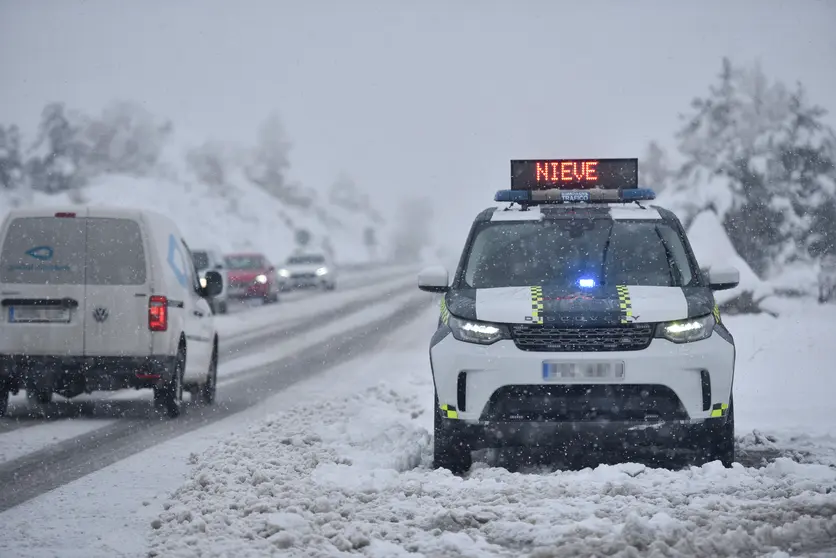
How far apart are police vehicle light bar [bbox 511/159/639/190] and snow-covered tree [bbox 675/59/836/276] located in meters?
29.6

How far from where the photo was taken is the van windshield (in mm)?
12586

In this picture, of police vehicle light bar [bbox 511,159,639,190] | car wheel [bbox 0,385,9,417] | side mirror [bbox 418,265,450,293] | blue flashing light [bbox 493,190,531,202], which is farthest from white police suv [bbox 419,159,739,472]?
car wheel [bbox 0,385,9,417]

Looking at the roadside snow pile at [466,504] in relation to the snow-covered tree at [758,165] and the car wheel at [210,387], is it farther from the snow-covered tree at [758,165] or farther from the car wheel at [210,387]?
the snow-covered tree at [758,165]

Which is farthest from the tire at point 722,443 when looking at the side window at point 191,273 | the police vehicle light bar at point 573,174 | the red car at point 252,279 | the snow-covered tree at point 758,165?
the red car at point 252,279

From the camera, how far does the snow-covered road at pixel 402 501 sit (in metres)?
6.31

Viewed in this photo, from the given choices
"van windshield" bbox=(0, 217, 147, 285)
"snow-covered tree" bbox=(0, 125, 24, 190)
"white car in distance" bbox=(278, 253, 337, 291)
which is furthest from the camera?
"snow-covered tree" bbox=(0, 125, 24, 190)

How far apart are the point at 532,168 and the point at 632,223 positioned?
1.18 metres

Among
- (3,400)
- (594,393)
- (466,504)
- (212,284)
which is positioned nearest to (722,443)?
(594,393)

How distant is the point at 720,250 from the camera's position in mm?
32812

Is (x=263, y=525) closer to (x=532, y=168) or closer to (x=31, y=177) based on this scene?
(x=532, y=168)

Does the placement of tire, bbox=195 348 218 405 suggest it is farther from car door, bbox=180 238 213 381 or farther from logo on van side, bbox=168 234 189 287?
logo on van side, bbox=168 234 189 287

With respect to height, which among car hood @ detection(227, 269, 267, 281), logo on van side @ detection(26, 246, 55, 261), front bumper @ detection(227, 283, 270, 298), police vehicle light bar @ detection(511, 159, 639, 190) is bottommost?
front bumper @ detection(227, 283, 270, 298)

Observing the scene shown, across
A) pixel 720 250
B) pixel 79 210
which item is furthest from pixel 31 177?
pixel 79 210

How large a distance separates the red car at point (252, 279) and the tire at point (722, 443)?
110 feet
